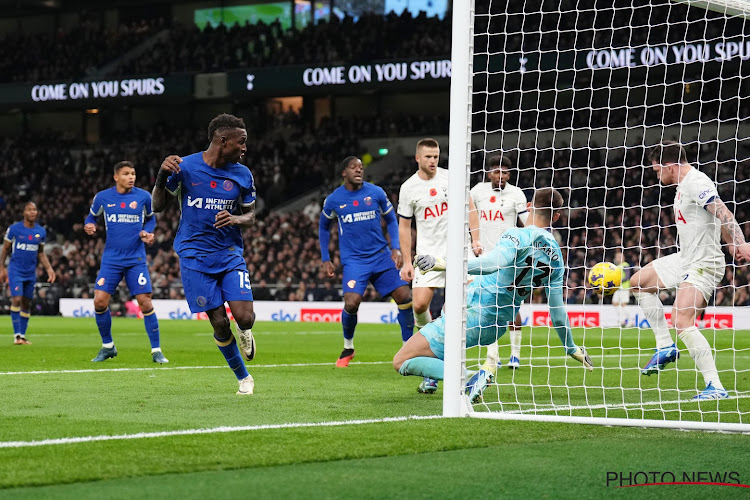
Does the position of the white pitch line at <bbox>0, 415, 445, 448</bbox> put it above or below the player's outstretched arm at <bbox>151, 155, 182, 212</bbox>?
below

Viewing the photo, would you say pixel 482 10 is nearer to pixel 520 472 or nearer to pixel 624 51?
pixel 624 51

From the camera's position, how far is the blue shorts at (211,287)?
763 centimetres

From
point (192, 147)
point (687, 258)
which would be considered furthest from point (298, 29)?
point (687, 258)

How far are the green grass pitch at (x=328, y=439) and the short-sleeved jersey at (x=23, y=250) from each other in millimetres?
6813

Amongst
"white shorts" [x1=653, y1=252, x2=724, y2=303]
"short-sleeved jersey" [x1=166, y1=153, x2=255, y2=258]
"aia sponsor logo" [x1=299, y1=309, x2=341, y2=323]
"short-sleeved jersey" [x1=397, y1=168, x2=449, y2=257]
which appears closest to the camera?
"short-sleeved jersey" [x1=166, y1=153, x2=255, y2=258]

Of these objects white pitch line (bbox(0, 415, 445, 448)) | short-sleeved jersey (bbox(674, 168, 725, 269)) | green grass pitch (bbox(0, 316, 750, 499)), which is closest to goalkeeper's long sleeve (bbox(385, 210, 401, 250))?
green grass pitch (bbox(0, 316, 750, 499))

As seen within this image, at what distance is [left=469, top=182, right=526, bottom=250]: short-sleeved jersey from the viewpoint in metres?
11.0

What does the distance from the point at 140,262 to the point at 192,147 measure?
25.8 meters

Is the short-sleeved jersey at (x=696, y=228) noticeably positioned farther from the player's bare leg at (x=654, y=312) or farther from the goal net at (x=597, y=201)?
the player's bare leg at (x=654, y=312)

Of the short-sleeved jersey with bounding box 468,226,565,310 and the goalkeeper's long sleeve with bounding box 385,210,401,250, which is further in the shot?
the goalkeeper's long sleeve with bounding box 385,210,401,250

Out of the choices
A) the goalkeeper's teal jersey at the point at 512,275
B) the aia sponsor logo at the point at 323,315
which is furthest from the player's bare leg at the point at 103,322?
the aia sponsor logo at the point at 323,315

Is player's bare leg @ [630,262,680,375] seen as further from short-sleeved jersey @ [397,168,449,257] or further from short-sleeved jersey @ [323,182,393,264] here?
short-sleeved jersey @ [323,182,393,264]

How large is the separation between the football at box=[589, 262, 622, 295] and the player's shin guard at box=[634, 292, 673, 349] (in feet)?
2.65

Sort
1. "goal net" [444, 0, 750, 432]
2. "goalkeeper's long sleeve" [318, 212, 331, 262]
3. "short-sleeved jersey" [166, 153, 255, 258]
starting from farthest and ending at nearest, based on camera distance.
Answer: "goalkeeper's long sleeve" [318, 212, 331, 262]
"short-sleeved jersey" [166, 153, 255, 258]
"goal net" [444, 0, 750, 432]
